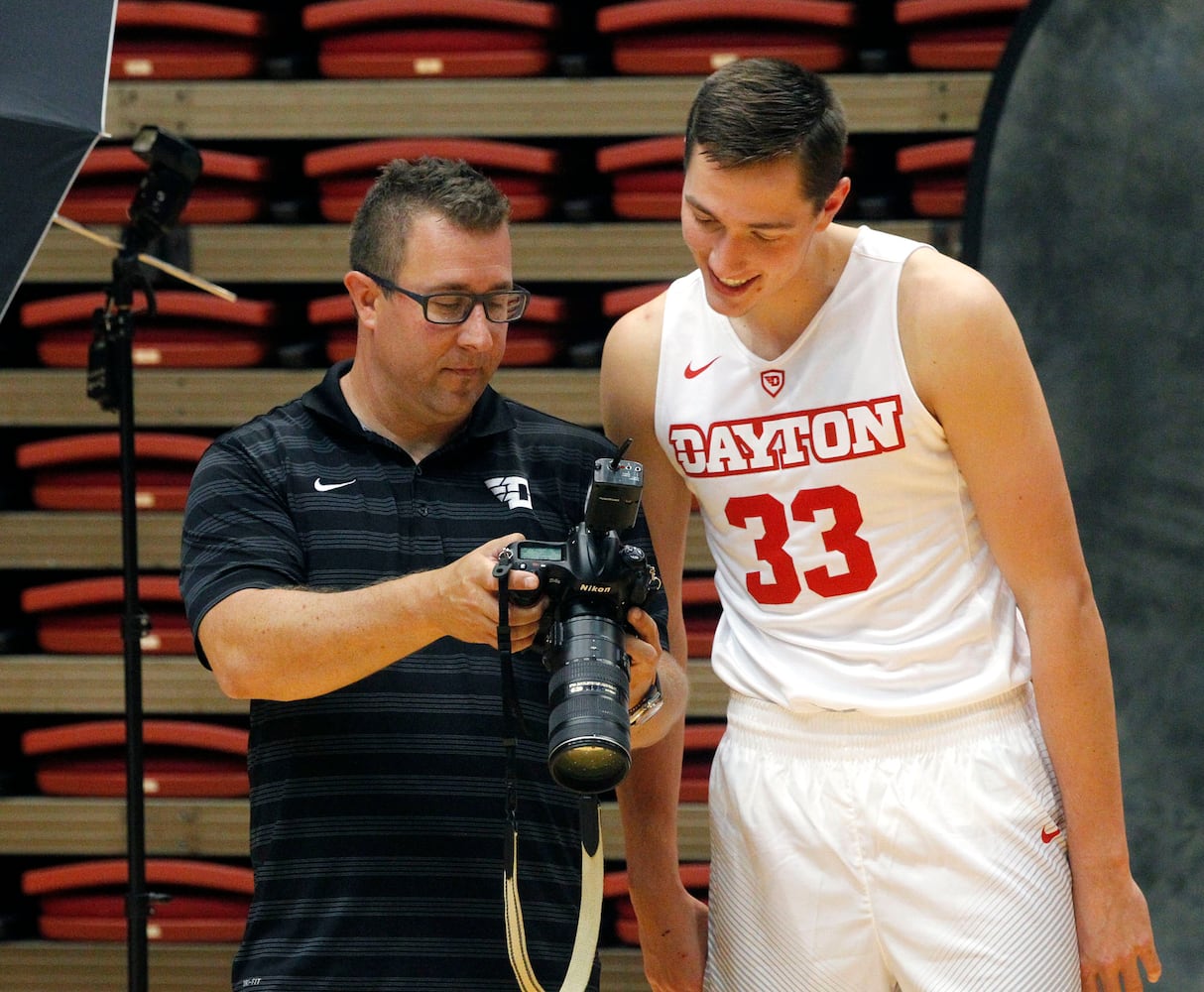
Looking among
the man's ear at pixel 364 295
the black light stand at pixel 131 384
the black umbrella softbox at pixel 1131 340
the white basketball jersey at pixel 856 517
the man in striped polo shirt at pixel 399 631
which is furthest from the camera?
the black umbrella softbox at pixel 1131 340

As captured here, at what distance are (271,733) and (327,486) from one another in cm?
27

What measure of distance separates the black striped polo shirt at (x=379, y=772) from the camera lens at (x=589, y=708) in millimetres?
258

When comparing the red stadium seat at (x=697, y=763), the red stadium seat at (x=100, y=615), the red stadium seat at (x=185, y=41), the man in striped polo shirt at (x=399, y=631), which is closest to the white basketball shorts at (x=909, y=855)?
the man in striped polo shirt at (x=399, y=631)

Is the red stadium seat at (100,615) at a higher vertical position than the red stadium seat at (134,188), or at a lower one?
lower

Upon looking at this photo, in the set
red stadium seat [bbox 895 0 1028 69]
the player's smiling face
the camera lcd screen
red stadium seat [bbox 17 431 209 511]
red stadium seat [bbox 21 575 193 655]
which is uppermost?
red stadium seat [bbox 895 0 1028 69]

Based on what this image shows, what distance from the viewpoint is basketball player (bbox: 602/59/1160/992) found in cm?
163

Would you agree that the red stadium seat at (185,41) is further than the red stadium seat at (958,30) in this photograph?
Yes

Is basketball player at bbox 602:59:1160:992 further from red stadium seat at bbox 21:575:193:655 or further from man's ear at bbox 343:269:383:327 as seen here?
red stadium seat at bbox 21:575:193:655

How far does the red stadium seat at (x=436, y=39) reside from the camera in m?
3.30

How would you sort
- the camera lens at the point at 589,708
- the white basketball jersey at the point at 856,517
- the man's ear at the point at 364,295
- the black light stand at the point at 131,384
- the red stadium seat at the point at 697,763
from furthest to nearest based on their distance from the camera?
the red stadium seat at the point at 697,763, the black light stand at the point at 131,384, the man's ear at the point at 364,295, the white basketball jersey at the point at 856,517, the camera lens at the point at 589,708

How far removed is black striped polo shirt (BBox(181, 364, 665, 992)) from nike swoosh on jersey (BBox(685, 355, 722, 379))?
0.23 metres

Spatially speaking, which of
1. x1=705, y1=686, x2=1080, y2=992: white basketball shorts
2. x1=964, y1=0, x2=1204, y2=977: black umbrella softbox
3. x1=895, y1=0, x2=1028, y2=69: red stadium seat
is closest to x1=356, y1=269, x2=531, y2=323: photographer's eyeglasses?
x1=705, y1=686, x2=1080, y2=992: white basketball shorts

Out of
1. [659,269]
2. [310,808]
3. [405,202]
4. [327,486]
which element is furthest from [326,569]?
[659,269]

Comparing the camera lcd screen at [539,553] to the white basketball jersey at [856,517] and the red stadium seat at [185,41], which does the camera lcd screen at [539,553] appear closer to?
the white basketball jersey at [856,517]
